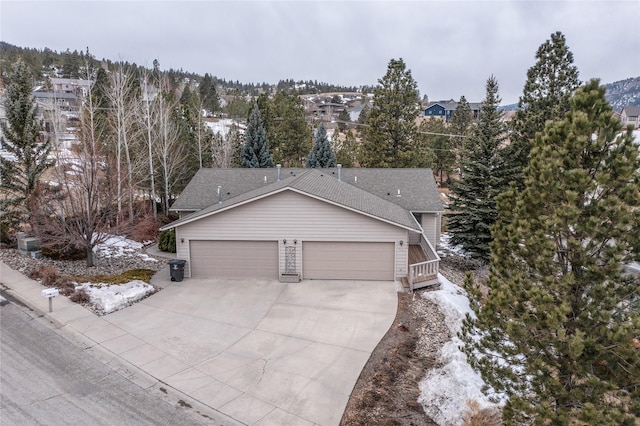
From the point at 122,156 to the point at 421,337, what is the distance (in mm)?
24119

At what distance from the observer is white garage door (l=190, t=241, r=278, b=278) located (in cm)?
1608

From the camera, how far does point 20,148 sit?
62.1 feet

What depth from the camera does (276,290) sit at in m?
14.9

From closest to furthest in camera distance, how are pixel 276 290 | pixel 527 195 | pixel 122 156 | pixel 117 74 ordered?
pixel 527 195
pixel 276 290
pixel 117 74
pixel 122 156

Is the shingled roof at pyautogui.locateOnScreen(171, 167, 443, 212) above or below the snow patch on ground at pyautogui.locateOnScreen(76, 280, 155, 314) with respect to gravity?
above

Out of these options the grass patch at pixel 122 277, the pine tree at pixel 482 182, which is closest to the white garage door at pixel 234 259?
the grass patch at pixel 122 277

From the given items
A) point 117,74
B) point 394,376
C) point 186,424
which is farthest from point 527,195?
point 117,74

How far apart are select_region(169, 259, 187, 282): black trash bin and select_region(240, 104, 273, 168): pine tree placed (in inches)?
743

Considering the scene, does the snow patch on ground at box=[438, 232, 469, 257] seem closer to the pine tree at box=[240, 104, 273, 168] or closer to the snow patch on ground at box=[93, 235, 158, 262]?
the snow patch on ground at box=[93, 235, 158, 262]

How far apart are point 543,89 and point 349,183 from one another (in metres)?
10.8

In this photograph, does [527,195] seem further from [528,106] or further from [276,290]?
[528,106]

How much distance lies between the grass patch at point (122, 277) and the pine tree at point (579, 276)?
12948mm

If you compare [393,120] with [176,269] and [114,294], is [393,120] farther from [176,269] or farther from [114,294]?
[114,294]

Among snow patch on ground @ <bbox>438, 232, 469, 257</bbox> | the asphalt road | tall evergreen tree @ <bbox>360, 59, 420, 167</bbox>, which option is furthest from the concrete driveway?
tall evergreen tree @ <bbox>360, 59, 420, 167</bbox>
